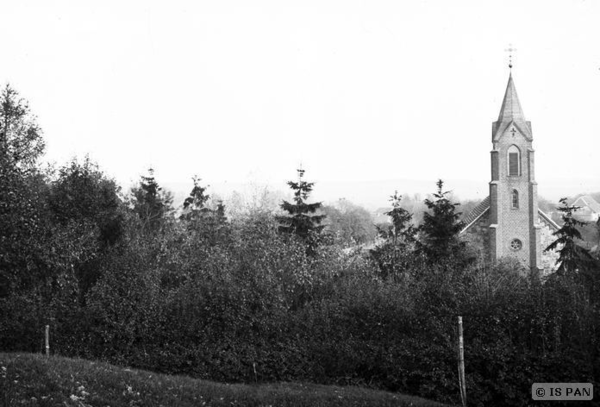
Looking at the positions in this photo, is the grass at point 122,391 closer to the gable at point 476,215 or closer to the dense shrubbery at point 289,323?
the dense shrubbery at point 289,323

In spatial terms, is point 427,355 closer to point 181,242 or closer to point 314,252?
point 314,252

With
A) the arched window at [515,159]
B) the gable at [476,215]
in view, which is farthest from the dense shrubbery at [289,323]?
the arched window at [515,159]

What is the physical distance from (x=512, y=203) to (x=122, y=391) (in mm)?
44053

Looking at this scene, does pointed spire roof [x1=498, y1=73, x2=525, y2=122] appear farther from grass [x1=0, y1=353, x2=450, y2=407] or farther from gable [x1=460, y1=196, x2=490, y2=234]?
grass [x1=0, y1=353, x2=450, y2=407]

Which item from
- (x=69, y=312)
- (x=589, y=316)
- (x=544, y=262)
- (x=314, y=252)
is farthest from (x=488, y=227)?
(x=69, y=312)

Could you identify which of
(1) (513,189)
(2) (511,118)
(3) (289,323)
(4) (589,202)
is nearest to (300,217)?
(3) (289,323)

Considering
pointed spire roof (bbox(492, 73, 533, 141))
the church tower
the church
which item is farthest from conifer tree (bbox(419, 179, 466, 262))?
pointed spire roof (bbox(492, 73, 533, 141))

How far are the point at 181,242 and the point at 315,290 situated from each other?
12438 millimetres

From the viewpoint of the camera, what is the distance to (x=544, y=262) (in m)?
49.5

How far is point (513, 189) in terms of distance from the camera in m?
50.4

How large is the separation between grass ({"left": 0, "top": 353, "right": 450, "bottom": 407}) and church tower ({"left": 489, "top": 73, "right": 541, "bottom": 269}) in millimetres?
37832

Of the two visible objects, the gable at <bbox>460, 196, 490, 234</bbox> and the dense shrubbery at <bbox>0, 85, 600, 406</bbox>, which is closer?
the dense shrubbery at <bbox>0, 85, 600, 406</bbox>

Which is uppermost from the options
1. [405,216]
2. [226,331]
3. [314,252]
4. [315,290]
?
[405,216]

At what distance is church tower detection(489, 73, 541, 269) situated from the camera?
4953cm
